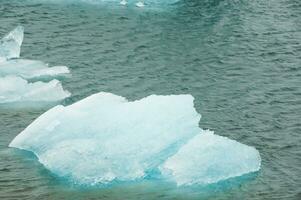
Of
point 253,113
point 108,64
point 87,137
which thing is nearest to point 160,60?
point 108,64

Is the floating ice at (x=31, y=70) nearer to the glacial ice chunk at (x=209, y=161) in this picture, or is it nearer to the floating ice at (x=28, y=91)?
the floating ice at (x=28, y=91)

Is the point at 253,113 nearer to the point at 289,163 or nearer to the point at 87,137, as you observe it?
the point at 289,163

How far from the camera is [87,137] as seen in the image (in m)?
16.5

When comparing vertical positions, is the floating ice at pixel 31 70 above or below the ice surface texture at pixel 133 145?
above

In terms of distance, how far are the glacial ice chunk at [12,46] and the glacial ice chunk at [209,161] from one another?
1138 cm

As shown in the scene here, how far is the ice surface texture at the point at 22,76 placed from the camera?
21.2 metres

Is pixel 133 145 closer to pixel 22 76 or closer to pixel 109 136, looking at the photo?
pixel 109 136

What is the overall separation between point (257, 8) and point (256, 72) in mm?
9553

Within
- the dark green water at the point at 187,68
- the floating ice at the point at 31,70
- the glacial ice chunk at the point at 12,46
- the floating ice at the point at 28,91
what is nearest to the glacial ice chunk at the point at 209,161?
the dark green water at the point at 187,68

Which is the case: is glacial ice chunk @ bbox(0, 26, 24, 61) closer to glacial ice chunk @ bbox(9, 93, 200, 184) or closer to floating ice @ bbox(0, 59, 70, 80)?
floating ice @ bbox(0, 59, 70, 80)

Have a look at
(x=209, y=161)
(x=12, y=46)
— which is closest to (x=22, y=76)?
(x=12, y=46)

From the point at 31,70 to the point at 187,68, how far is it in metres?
6.48

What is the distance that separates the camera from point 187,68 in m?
24.8

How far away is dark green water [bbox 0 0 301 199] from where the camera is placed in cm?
1566
